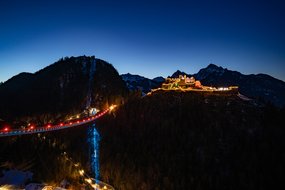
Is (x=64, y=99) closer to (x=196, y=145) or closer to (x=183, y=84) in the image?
(x=183, y=84)

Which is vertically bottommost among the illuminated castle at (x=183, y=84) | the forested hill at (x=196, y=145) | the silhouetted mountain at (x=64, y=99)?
the forested hill at (x=196, y=145)

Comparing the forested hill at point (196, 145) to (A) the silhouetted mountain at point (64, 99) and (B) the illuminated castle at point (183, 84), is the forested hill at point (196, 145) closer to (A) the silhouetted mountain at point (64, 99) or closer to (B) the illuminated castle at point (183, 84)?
(B) the illuminated castle at point (183, 84)

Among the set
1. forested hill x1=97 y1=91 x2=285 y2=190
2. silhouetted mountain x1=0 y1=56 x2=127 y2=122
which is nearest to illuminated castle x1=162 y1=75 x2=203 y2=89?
forested hill x1=97 y1=91 x2=285 y2=190

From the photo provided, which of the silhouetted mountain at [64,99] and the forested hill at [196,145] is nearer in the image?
the forested hill at [196,145]

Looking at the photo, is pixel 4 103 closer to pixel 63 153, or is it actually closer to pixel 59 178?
pixel 63 153

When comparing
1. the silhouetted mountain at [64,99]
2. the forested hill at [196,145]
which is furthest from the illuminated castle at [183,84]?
the silhouetted mountain at [64,99]

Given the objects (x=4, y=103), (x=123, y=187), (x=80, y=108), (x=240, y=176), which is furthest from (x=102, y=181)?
(x=4, y=103)

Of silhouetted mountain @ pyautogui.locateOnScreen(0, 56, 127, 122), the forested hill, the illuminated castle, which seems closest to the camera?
the forested hill

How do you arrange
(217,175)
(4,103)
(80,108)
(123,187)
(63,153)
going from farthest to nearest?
1. (4,103)
2. (80,108)
3. (63,153)
4. (217,175)
5. (123,187)

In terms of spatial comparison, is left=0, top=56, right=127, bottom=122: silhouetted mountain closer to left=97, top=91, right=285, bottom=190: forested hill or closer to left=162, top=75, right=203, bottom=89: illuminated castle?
left=162, top=75, right=203, bottom=89: illuminated castle

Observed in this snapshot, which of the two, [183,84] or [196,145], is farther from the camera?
[183,84]

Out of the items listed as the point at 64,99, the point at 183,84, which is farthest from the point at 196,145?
the point at 64,99
